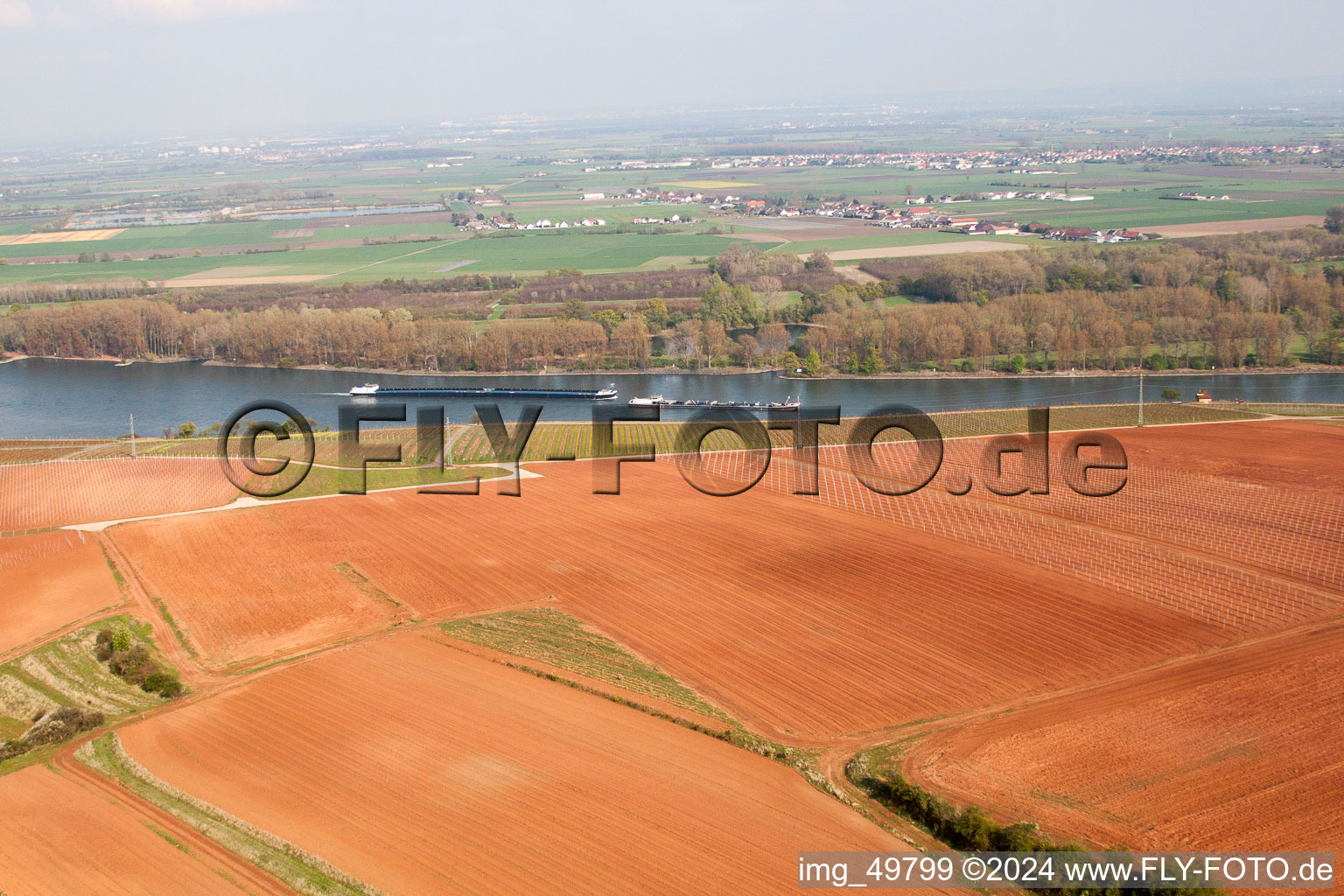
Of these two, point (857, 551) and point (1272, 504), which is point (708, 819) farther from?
point (1272, 504)

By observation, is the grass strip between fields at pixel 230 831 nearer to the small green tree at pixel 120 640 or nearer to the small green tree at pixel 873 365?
the small green tree at pixel 120 640

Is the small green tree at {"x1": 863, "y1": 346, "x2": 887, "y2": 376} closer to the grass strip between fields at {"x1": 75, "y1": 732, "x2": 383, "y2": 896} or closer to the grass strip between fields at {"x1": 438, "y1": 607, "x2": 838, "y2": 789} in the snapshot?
the grass strip between fields at {"x1": 438, "y1": 607, "x2": 838, "y2": 789}

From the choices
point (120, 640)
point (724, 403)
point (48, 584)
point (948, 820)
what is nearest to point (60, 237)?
point (724, 403)

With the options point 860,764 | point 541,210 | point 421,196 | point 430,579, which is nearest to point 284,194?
point 421,196

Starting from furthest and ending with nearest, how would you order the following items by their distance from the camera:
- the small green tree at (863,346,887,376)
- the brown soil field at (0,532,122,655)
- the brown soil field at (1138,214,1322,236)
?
the brown soil field at (1138,214,1322,236) < the small green tree at (863,346,887,376) < the brown soil field at (0,532,122,655)

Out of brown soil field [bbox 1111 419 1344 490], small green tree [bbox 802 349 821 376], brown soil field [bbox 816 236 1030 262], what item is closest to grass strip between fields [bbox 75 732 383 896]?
brown soil field [bbox 1111 419 1344 490]

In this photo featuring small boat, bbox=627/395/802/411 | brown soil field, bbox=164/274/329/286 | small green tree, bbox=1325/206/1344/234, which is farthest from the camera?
brown soil field, bbox=164/274/329/286
